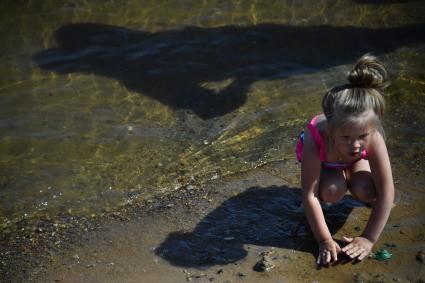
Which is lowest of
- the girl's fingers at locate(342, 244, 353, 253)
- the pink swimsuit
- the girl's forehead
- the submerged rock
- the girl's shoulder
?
the submerged rock

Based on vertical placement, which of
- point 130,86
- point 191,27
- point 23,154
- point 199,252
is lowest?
point 199,252

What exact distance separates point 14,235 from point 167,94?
2.31 m

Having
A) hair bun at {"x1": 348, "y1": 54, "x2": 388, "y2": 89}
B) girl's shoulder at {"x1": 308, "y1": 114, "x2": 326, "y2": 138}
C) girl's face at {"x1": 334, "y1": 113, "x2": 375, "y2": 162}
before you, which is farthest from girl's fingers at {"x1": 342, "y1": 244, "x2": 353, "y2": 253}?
hair bun at {"x1": 348, "y1": 54, "x2": 388, "y2": 89}

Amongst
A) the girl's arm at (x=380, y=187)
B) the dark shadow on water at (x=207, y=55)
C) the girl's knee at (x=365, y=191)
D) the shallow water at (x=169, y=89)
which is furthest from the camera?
the dark shadow on water at (x=207, y=55)

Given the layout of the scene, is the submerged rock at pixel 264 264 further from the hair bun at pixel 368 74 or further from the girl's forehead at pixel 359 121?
the hair bun at pixel 368 74

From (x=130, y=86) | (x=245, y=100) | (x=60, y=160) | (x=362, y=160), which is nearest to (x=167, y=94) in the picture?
(x=130, y=86)

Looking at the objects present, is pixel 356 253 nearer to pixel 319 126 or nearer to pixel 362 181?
pixel 362 181

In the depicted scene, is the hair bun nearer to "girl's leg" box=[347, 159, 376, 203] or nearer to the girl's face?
the girl's face

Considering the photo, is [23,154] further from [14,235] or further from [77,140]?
[14,235]

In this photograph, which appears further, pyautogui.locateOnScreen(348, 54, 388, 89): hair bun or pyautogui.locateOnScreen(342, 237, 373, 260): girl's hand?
pyautogui.locateOnScreen(342, 237, 373, 260): girl's hand

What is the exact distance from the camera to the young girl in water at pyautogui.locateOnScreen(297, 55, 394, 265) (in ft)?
10.0

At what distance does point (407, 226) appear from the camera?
3682 mm

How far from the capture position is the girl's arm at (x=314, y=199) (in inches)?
132

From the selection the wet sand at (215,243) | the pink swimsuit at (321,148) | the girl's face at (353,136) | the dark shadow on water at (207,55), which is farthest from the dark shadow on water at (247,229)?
the dark shadow on water at (207,55)
